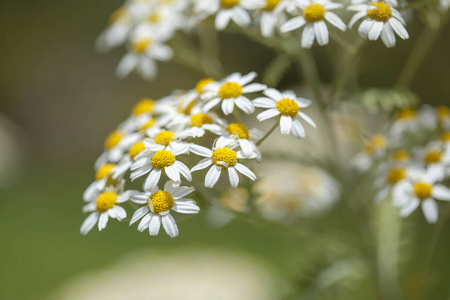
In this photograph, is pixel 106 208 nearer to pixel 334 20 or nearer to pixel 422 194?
pixel 334 20

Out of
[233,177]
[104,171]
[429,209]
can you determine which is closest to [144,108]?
[104,171]

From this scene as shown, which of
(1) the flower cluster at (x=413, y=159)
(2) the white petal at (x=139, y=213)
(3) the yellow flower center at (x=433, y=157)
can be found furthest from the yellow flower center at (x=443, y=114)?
(2) the white petal at (x=139, y=213)

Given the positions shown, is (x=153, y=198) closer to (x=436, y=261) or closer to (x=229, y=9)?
(x=229, y=9)

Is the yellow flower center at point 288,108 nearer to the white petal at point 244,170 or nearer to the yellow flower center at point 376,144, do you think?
the white petal at point 244,170

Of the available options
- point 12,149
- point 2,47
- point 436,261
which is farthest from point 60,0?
point 436,261

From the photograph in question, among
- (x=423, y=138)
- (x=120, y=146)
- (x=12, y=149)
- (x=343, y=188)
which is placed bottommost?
(x=120, y=146)
